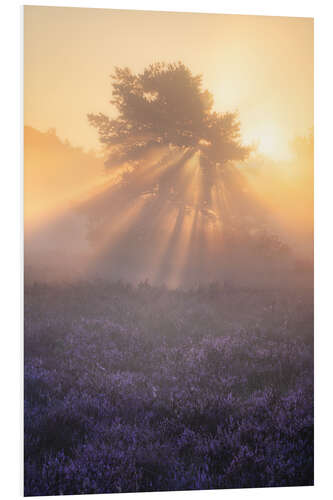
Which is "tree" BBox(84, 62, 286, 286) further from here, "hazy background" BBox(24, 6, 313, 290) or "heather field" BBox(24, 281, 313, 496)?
"heather field" BBox(24, 281, 313, 496)

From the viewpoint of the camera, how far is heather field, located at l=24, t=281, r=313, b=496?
11.5ft

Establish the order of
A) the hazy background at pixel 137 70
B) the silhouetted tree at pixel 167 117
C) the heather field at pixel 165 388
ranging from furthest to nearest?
the silhouetted tree at pixel 167 117, the hazy background at pixel 137 70, the heather field at pixel 165 388

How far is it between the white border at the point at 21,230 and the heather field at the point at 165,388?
0.30 feet

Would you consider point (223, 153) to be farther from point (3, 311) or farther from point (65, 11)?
point (3, 311)

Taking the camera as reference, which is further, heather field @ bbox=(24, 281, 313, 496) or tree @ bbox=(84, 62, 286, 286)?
tree @ bbox=(84, 62, 286, 286)

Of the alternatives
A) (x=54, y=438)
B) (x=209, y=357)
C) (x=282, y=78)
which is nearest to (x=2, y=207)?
(x=54, y=438)

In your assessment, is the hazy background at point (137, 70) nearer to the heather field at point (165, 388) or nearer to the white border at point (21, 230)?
the white border at point (21, 230)

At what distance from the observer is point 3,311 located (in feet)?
11.9

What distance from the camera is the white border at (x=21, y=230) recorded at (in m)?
3.57

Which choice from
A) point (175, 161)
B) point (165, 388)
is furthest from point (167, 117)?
point (165, 388)

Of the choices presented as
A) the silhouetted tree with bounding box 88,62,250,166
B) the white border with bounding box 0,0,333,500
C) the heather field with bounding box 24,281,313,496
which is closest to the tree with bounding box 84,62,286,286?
the silhouetted tree with bounding box 88,62,250,166

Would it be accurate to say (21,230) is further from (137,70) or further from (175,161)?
(137,70)

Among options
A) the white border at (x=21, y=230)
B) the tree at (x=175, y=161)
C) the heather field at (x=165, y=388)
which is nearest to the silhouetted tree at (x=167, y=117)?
the tree at (x=175, y=161)

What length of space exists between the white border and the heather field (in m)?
0.09
